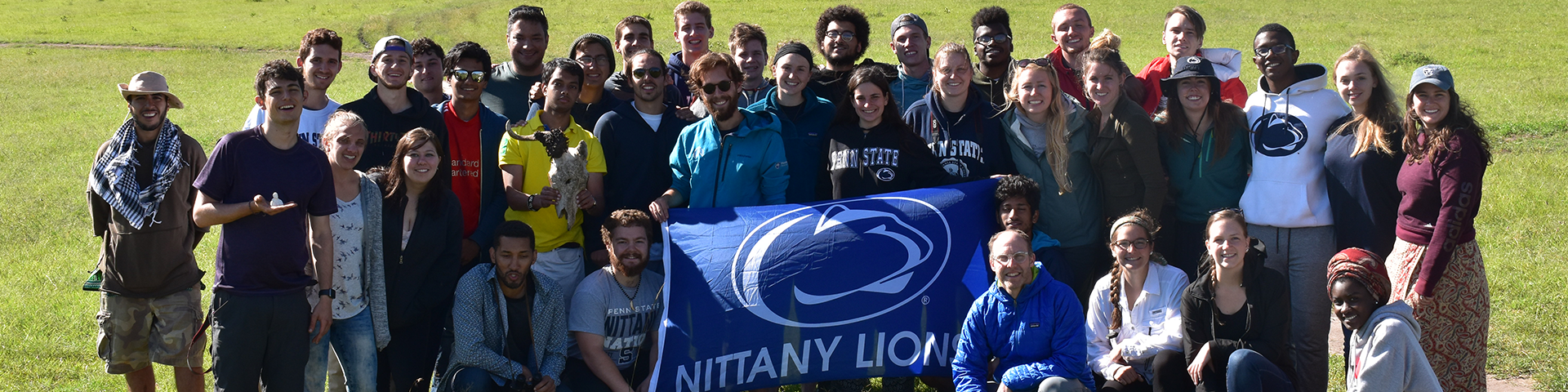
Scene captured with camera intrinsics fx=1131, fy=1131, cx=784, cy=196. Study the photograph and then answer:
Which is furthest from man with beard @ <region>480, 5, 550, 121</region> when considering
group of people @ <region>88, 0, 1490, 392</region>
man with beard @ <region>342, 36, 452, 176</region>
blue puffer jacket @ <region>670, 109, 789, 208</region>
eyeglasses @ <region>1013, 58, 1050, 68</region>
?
eyeglasses @ <region>1013, 58, 1050, 68</region>

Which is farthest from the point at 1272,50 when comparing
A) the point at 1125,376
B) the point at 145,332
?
the point at 145,332

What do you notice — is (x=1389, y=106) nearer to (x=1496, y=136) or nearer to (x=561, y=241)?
(x=561, y=241)

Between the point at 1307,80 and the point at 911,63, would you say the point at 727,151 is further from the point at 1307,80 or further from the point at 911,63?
the point at 1307,80

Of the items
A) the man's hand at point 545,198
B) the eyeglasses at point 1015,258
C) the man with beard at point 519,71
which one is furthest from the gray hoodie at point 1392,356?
Answer: the man with beard at point 519,71

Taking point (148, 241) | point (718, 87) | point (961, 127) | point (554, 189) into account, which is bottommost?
point (148, 241)

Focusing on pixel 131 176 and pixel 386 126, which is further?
pixel 386 126

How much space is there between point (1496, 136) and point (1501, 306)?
10.3m

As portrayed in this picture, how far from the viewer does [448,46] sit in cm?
3325

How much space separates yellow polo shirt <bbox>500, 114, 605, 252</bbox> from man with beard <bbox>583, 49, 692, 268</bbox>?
16cm

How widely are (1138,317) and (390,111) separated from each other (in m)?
4.53

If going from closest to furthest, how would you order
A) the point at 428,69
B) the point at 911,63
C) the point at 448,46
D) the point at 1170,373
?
the point at 1170,373 → the point at 428,69 → the point at 911,63 → the point at 448,46

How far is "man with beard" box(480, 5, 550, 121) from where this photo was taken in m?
8.13

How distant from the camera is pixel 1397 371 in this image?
5531 millimetres

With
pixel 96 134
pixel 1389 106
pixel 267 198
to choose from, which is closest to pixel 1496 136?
pixel 1389 106
